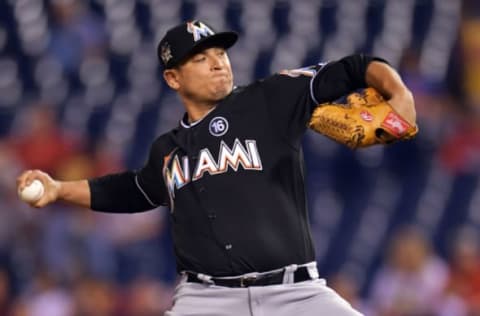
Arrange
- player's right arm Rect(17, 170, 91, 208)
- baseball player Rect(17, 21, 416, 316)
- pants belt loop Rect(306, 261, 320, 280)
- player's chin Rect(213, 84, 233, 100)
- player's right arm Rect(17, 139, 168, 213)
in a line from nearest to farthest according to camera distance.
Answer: baseball player Rect(17, 21, 416, 316), pants belt loop Rect(306, 261, 320, 280), player's chin Rect(213, 84, 233, 100), player's right arm Rect(17, 170, 91, 208), player's right arm Rect(17, 139, 168, 213)

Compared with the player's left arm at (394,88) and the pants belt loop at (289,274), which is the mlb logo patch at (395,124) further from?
the pants belt loop at (289,274)

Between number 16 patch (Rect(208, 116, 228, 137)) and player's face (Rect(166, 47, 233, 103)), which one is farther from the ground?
player's face (Rect(166, 47, 233, 103))

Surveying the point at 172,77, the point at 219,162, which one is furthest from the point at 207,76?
the point at 219,162

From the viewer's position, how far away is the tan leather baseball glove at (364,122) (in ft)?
9.64

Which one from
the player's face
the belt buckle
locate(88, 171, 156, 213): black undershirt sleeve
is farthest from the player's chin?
the belt buckle

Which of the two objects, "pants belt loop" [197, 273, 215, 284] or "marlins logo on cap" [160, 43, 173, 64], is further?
"marlins logo on cap" [160, 43, 173, 64]

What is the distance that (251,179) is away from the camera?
318 cm

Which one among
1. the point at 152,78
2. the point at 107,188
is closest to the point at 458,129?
the point at 152,78

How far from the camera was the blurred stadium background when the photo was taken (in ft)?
17.8

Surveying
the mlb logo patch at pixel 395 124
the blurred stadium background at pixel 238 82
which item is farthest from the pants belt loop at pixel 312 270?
the blurred stadium background at pixel 238 82

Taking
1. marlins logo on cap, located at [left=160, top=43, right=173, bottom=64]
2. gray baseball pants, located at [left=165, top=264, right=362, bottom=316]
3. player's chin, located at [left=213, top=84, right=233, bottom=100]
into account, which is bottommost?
gray baseball pants, located at [left=165, top=264, right=362, bottom=316]

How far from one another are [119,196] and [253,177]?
657 mm

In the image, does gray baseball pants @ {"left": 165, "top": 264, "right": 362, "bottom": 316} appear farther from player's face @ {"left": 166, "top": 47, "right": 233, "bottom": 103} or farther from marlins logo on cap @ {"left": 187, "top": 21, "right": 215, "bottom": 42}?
marlins logo on cap @ {"left": 187, "top": 21, "right": 215, "bottom": 42}

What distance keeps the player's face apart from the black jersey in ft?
0.16
